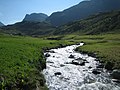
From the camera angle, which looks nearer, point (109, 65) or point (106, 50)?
point (109, 65)

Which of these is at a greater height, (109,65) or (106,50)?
(106,50)

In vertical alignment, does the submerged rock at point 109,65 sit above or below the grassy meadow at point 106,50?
below

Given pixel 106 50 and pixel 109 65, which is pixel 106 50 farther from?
pixel 109 65

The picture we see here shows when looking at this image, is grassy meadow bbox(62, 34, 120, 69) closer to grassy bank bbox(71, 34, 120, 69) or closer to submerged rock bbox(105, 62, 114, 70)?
grassy bank bbox(71, 34, 120, 69)

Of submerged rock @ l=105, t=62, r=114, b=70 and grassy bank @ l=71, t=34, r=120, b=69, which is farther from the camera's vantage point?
grassy bank @ l=71, t=34, r=120, b=69

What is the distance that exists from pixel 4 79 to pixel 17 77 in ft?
8.42

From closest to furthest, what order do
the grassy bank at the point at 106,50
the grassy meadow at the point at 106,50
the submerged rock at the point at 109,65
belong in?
1. the submerged rock at the point at 109,65
2. the grassy bank at the point at 106,50
3. the grassy meadow at the point at 106,50

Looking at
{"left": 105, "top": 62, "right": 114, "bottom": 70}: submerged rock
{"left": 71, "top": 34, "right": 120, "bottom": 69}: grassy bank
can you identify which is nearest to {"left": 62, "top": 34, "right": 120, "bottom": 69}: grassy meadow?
{"left": 71, "top": 34, "right": 120, "bottom": 69}: grassy bank

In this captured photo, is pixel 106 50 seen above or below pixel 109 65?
above

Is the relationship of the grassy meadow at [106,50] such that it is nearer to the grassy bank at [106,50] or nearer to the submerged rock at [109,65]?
the grassy bank at [106,50]

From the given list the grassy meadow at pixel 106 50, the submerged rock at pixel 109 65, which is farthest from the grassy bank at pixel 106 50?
the submerged rock at pixel 109 65

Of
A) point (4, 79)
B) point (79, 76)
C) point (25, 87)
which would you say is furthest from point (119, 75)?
point (4, 79)

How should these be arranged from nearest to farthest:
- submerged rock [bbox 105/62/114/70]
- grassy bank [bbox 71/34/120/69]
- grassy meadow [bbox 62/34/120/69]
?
submerged rock [bbox 105/62/114/70] → grassy bank [bbox 71/34/120/69] → grassy meadow [bbox 62/34/120/69]

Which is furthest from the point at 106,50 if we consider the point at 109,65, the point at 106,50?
the point at 109,65
